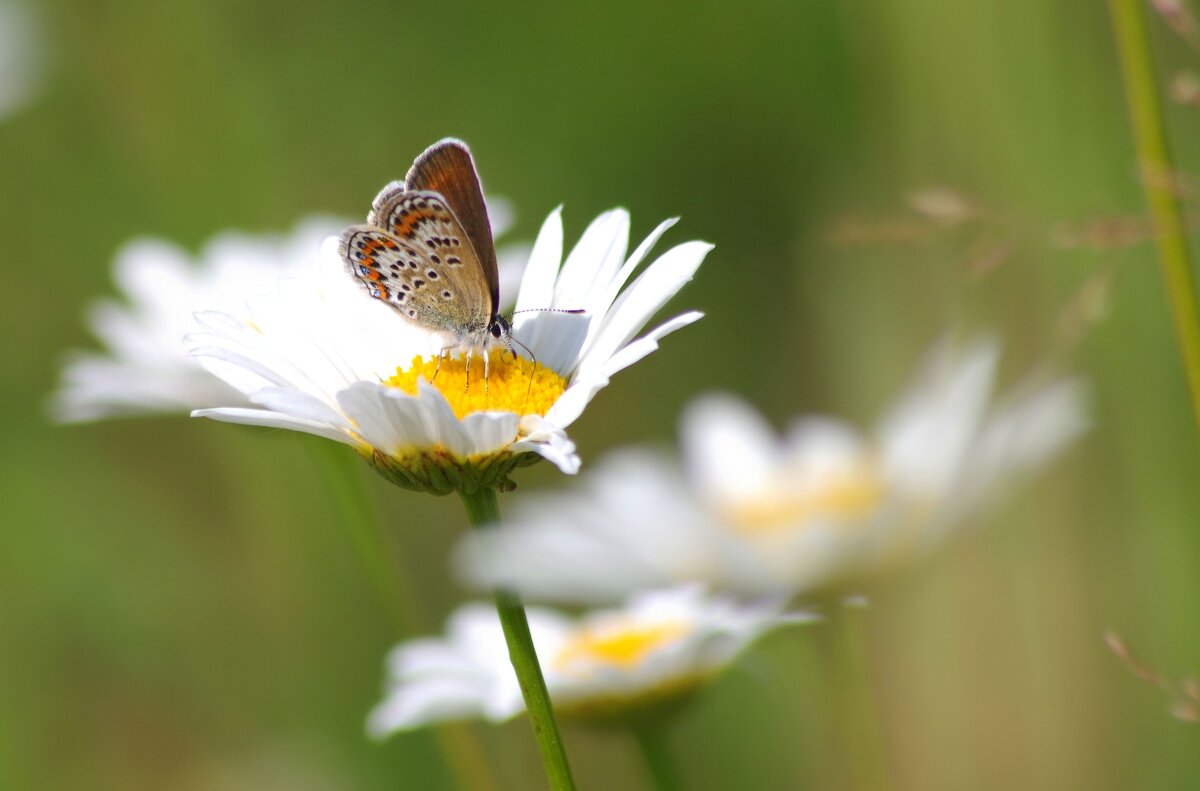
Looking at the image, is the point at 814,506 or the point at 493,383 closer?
the point at 493,383

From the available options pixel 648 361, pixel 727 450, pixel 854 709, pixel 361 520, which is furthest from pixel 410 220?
pixel 648 361

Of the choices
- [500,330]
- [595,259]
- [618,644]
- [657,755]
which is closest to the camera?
[595,259]

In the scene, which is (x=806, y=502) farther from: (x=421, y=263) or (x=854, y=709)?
(x=421, y=263)

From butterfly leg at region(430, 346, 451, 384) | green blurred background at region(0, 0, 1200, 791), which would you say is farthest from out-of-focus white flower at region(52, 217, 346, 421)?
butterfly leg at region(430, 346, 451, 384)

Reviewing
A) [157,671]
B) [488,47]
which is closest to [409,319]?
[157,671]

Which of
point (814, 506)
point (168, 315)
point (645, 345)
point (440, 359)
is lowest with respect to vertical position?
point (814, 506)

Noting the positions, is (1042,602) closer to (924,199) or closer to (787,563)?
(787,563)
